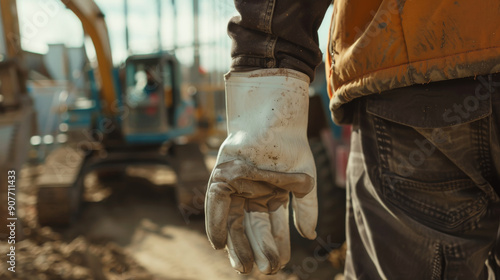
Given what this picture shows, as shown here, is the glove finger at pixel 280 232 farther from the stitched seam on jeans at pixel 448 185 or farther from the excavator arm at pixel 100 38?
the excavator arm at pixel 100 38

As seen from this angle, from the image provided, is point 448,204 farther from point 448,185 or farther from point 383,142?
point 383,142

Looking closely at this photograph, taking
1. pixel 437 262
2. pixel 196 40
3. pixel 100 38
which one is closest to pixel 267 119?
pixel 437 262

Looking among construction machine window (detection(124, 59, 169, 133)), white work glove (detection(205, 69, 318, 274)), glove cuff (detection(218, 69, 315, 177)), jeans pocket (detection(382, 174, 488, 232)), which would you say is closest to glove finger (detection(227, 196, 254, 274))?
white work glove (detection(205, 69, 318, 274))

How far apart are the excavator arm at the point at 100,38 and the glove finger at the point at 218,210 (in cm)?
365

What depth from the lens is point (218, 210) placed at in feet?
2.62

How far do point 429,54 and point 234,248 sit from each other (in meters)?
0.60

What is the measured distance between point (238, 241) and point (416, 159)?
0.44 metres

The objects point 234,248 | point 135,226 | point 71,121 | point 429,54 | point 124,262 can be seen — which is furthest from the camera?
point 71,121

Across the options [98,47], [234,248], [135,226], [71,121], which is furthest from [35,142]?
[234,248]

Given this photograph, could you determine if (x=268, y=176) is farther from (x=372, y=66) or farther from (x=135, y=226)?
(x=135, y=226)

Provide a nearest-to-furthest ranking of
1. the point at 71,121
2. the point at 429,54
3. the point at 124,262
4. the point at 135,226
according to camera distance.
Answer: the point at 429,54, the point at 124,262, the point at 135,226, the point at 71,121

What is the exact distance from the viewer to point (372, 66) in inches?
29.9

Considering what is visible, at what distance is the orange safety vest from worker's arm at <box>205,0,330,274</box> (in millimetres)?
121

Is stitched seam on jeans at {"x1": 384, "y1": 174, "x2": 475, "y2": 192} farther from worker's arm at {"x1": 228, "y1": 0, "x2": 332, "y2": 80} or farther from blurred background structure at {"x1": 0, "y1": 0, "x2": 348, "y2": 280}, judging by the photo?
blurred background structure at {"x1": 0, "y1": 0, "x2": 348, "y2": 280}
